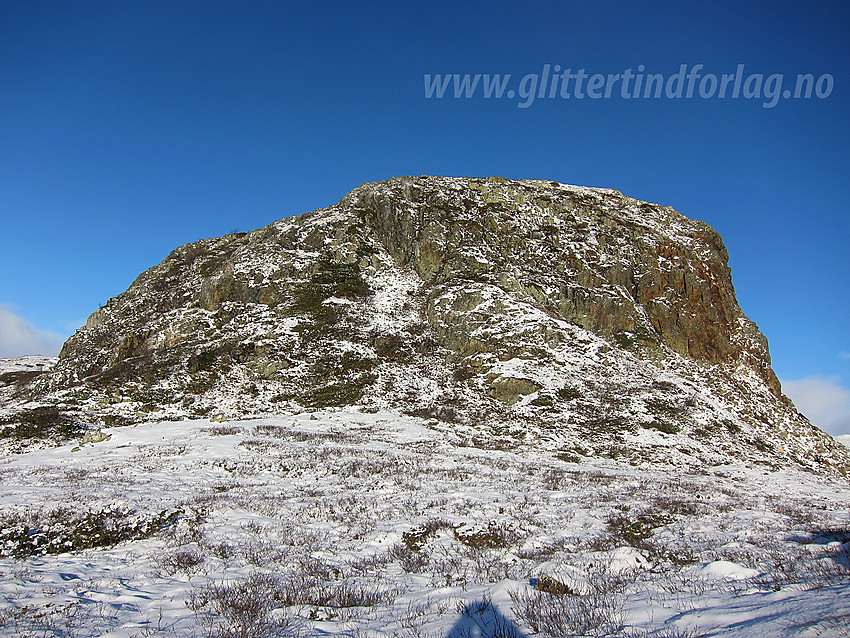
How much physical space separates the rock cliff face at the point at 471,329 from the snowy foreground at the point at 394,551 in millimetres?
13091

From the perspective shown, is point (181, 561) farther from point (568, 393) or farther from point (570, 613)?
point (568, 393)

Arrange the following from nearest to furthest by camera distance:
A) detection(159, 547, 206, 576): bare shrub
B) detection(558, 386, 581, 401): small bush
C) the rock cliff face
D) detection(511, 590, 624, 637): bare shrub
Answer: detection(511, 590, 624, 637): bare shrub → detection(159, 547, 206, 576): bare shrub → the rock cliff face → detection(558, 386, 581, 401): small bush

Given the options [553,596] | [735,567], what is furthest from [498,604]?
[735,567]

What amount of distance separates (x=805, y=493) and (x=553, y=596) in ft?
66.6

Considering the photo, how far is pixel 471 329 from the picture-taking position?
135ft

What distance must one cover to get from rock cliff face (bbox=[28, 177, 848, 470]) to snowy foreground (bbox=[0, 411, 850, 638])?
13091 millimetres

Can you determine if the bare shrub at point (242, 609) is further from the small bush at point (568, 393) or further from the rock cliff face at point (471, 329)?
the small bush at point (568, 393)

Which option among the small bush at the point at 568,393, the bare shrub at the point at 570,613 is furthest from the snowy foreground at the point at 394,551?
Result: the small bush at the point at 568,393

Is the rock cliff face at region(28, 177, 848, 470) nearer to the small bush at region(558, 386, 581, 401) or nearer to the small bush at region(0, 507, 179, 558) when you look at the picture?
the small bush at region(558, 386, 581, 401)

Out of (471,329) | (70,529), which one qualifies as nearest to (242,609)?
(70,529)

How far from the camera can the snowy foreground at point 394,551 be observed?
435 centimetres

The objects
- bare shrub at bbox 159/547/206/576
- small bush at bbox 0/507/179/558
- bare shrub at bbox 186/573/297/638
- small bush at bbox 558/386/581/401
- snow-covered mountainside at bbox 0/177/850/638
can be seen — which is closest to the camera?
bare shrub at bbox 186/573/297/638

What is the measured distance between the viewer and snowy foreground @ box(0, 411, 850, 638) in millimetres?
4348

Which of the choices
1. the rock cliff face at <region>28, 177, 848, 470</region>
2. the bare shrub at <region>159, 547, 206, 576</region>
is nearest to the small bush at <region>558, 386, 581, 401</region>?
the rock cliff face at <region>28, 177, 848, 470</region>
